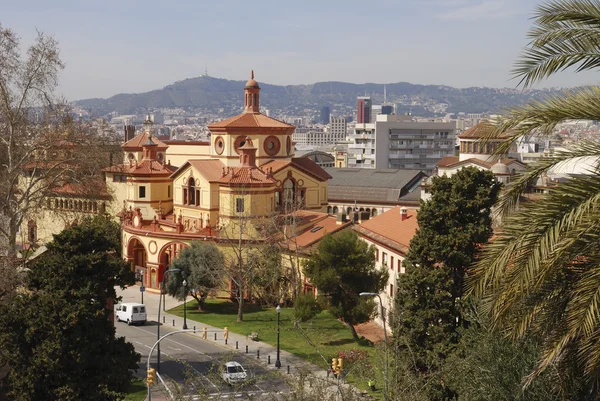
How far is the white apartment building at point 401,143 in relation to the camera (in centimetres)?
15075

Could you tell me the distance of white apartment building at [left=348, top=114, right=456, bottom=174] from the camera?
151 metres

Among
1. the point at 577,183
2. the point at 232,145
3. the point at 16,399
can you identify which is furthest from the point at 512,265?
the point at 232,145

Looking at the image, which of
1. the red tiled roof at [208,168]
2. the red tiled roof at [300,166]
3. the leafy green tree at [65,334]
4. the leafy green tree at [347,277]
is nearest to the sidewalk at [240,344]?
the leafy green tree at [347,277]

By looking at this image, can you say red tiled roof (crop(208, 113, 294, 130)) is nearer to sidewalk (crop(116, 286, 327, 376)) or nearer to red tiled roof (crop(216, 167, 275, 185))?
red tiled roof (crop(216, 167, 275, 185))

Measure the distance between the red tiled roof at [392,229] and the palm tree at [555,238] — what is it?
2997cm

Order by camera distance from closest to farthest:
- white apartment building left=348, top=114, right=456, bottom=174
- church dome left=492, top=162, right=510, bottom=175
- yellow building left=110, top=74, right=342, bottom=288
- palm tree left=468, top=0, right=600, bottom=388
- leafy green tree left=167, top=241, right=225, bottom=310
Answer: palm tree left=468, top=0, right=600, bottom=388 < leafy green tree left=167, top=241, right=225, bottom=310 < church dome left=492, top=162, right=510, bottom=175 < yellow building left=110, top=74, right=342, bottom=288 < white apartment building left=348, top=114, right=456, bottom=174

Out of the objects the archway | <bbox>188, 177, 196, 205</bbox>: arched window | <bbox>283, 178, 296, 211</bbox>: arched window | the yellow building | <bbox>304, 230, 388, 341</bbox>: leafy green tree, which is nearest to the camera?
<bbox>304, 230, 388, 341</bbox>: leafy green tree

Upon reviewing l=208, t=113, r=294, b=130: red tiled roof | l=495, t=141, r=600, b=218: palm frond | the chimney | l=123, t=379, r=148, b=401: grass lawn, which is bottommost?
l=123, t=379, r=148, b=401: grass lawn

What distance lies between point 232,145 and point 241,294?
19.4 meters

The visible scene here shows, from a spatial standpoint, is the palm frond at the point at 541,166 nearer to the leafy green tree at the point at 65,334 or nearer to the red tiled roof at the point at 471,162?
the leafy green tree at the point at 65,334

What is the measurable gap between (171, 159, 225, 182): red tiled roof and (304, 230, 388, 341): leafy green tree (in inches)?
823

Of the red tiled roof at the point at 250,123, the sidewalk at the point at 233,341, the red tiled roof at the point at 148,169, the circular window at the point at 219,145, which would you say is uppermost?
the red tiled roof at the point at 250,123

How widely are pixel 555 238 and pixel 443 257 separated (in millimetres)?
16611

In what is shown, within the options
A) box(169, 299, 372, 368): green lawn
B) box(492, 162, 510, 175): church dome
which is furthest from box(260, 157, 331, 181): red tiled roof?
box(492, 162, 510, 175): church dome
